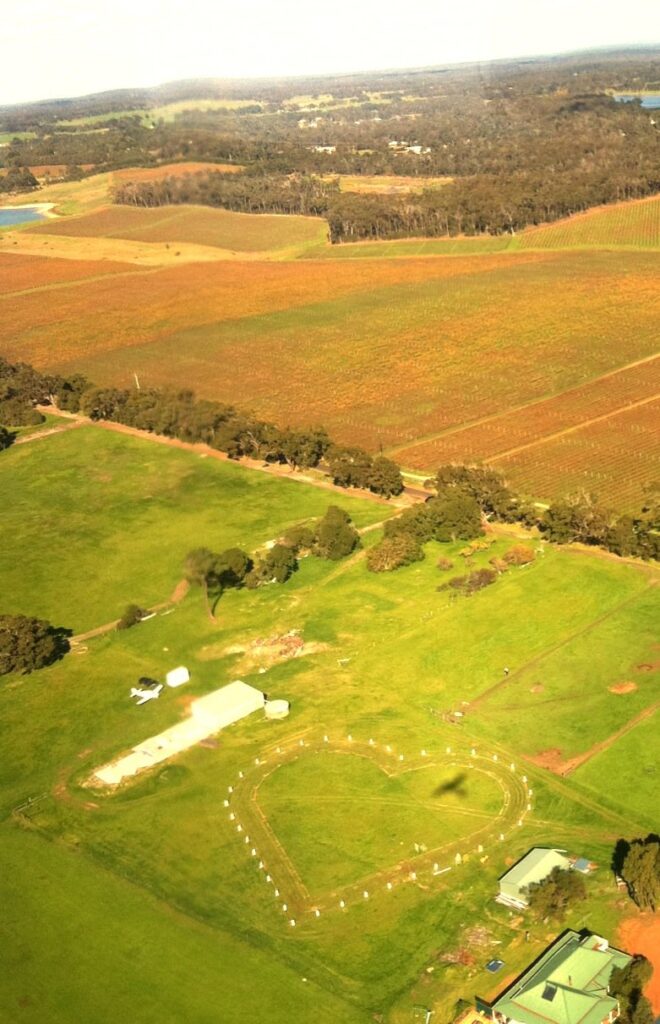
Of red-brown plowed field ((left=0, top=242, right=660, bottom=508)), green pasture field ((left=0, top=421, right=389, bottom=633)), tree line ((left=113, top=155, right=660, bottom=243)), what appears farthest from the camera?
tree line ((left=113, top=155, right=660, bottom=243))

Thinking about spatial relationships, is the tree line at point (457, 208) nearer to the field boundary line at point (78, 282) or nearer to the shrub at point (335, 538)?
the field boundary line at point (78, 282)

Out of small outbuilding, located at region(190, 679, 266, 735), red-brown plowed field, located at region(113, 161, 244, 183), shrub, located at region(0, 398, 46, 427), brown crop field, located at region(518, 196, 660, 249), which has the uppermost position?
red-brown plowed field, located at region(113, 161, 244, 183)

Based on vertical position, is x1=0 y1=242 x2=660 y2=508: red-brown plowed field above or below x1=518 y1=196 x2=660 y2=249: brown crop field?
below

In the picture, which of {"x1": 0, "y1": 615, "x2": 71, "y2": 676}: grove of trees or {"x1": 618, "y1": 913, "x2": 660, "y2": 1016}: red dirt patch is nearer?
{"x1": 618, "y1": 913, "x2": 660, "y2": 1016}: red dirt patch

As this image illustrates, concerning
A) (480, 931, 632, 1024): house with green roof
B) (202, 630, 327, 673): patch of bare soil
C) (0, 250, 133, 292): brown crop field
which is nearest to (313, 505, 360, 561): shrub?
(202, 630, 327, 673): patch of bare soil

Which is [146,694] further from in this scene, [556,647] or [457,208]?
[457,208]

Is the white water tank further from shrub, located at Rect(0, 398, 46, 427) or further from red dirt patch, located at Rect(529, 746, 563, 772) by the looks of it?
shrub, located at Rect(0, 398, 46, 427)

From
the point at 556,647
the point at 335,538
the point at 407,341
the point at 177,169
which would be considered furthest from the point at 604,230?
the point at 556,647

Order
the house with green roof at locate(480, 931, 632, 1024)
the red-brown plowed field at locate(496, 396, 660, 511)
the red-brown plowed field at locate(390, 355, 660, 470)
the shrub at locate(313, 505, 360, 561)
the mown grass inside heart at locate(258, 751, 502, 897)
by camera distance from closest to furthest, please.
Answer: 1. the house with green roof at locate(480, 931, 632, 1024)
2. the mown grass inside heart at locate(258, 751, 502, 897)
3. the shrub at locate(313, 505, 360, 561)
4. the red-brown plowed field at locate(496, 396, 660, 511)
5. the red-brown plowed field at locate(390, 355, 660, 470)
